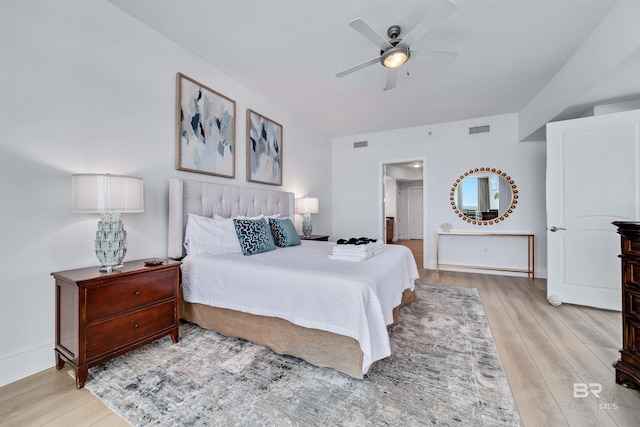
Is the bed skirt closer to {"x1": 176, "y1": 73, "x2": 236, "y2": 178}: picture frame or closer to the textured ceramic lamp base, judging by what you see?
the textured ceramic lamp base

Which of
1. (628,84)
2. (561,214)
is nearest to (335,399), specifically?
(561,214)


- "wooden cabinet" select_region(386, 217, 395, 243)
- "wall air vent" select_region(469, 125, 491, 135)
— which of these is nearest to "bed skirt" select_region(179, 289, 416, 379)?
"wall air vent" select_region(469, 125, 491, 135)

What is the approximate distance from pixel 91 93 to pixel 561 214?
4.92 m

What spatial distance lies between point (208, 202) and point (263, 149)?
1.36m

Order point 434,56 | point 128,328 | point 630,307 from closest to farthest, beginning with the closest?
point 630,307, point 128,328, point 434,56

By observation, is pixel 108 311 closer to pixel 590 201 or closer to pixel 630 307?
pixel 630 307

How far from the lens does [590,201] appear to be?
2.98m

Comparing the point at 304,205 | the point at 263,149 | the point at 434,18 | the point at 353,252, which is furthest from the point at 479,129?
the point at 353,252

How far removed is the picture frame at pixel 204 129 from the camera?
2797mm

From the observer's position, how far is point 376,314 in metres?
1.62

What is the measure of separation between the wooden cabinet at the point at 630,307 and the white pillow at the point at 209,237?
9.72ft

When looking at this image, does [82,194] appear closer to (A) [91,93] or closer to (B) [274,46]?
(A) [91,93]

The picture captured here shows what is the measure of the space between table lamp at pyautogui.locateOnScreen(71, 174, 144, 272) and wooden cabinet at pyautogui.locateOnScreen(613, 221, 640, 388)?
320cm

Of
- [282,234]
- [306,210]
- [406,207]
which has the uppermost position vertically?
[406,207]
